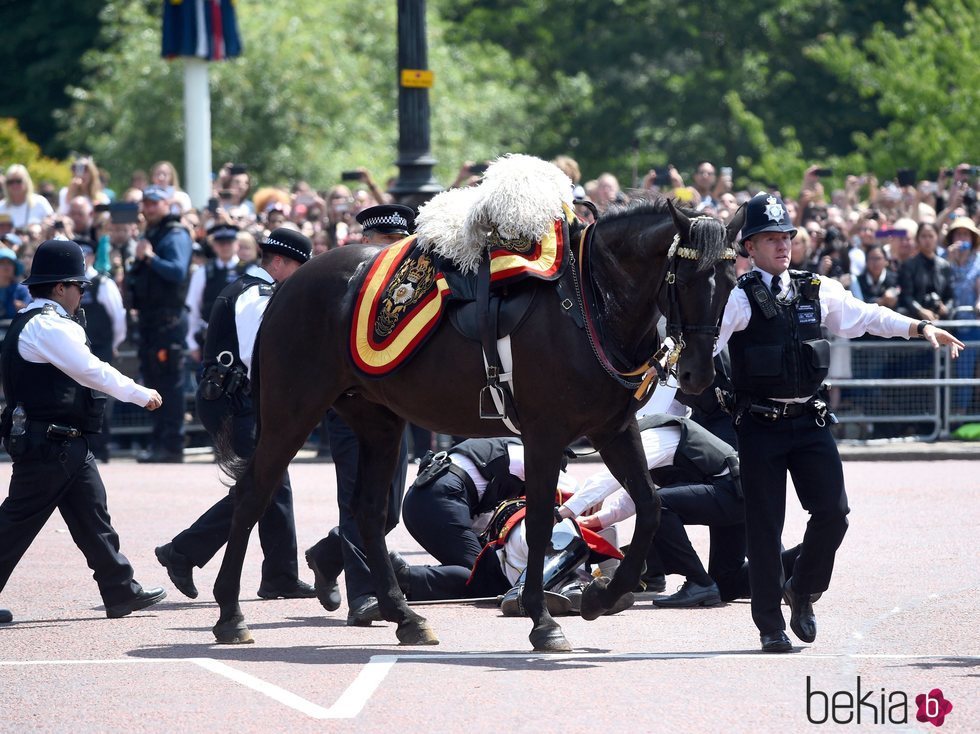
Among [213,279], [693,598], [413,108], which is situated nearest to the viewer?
[693,598]

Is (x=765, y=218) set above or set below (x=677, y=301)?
above

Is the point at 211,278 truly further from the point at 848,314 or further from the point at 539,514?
the point at 848,314

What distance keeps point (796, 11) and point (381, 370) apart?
3609 cm

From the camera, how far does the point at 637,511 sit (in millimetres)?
8141

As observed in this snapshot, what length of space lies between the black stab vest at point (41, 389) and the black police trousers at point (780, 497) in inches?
143

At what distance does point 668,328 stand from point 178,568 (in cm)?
369

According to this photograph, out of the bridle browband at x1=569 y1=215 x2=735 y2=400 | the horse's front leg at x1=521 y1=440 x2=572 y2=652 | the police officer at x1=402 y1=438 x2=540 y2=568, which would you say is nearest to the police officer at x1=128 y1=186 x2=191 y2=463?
the police officer at x1=402 y1=438 x2=540 y2=568

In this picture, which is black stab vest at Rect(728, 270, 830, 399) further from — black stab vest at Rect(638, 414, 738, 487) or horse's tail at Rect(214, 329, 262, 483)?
horse's tail at Rect(214, 329, 262, 483)

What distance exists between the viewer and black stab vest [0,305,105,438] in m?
9.12

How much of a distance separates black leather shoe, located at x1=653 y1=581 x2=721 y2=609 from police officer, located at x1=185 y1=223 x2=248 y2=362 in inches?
296

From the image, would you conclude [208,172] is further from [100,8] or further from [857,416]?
[100,8]

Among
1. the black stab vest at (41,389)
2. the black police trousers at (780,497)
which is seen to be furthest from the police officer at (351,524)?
the black police trousers at (780,497)

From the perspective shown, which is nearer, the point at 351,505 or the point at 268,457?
the point at 268,457

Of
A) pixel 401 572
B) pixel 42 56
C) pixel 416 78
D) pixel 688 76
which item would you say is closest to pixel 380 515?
pixel 401 572
